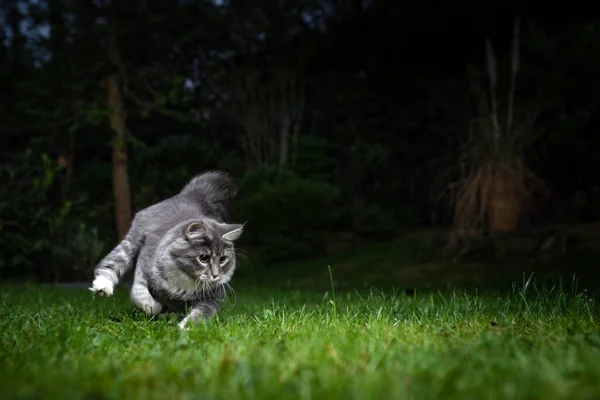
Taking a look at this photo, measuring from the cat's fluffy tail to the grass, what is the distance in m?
1.29

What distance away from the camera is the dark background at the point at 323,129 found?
1036cm

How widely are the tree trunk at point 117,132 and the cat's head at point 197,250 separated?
21.3 feet

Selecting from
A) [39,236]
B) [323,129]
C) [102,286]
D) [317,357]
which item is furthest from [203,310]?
[323,129]

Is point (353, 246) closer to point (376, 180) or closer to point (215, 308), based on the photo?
point (376, 180)

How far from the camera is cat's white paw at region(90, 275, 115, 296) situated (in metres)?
4.23

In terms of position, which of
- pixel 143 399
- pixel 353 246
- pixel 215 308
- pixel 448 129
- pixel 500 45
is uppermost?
pixel 500 45

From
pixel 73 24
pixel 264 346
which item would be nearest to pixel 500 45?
pixel 73 24

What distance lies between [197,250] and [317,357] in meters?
1.68

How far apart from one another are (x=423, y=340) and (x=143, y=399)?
154 cm

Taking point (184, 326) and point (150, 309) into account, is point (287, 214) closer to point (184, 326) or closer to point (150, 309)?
point (150, 309)

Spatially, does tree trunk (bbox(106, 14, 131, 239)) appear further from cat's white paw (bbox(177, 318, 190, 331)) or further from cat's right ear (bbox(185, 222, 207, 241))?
cat's white paw (bbox(177, 318, 190, 331))

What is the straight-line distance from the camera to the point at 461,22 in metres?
11.5

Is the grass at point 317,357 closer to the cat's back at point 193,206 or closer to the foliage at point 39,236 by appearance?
the cat's back at point 193,206

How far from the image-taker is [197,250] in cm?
417
